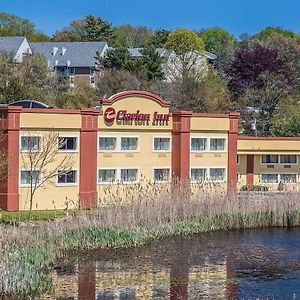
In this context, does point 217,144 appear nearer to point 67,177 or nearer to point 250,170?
point 250,170

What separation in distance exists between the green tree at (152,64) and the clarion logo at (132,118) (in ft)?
99.5

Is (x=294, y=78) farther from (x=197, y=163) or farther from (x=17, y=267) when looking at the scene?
(x=17, y=267)

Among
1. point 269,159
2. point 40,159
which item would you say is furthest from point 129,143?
point 269,159

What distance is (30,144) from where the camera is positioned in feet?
148

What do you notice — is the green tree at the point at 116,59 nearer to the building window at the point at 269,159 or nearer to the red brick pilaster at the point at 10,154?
the building window at the point at 269,159

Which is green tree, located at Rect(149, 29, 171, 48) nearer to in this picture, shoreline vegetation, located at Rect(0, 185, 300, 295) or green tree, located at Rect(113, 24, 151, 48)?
green tree, located at Rect(113, 24, 151, 48)

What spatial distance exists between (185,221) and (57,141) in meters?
11.3

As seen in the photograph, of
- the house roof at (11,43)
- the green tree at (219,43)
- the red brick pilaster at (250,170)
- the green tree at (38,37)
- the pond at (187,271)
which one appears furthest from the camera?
the green tree at (38,37)

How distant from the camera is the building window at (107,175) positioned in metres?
48.6

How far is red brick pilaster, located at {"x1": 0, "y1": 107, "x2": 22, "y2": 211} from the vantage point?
44.6 metres

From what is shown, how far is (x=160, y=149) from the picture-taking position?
168ft

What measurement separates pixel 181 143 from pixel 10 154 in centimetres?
1201

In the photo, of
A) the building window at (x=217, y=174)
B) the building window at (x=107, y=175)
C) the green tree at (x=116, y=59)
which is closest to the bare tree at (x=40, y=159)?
the building window at (x=107, y=175)

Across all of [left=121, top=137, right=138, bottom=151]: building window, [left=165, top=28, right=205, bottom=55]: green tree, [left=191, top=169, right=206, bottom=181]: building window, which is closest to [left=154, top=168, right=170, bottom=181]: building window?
[left=191, top=169, right=206, bottom=181]: building window
